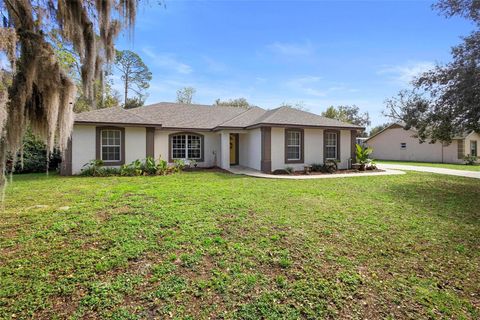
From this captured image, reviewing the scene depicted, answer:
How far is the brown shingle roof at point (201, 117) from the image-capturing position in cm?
1288

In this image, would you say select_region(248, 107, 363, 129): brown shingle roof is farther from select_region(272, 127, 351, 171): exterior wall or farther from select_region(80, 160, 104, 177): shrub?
select_region(80, 160, 104, 177): shrub

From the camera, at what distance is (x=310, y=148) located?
14.3 m

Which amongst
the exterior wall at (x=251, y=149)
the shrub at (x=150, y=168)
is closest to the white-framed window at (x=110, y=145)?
the shrub at (x=150, y=168)

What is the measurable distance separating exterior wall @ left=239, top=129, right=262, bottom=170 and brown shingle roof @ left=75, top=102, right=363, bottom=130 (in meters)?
0.67

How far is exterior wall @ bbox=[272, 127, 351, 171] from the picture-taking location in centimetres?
1341

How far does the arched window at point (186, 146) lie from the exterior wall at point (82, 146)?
4073 millimetres

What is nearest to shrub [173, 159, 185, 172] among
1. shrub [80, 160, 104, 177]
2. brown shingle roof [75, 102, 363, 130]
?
brown shingle roof [75, 102, 363, 130]

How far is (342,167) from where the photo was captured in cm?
1500

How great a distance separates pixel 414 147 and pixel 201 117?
22599 millimetres

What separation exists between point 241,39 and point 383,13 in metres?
8.15

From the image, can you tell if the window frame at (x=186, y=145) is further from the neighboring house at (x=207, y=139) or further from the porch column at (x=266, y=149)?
the porch column at (x=266, y=149)

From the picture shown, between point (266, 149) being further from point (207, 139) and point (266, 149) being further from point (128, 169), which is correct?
point (128, 169)

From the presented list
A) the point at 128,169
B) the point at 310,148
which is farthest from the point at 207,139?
the point at 310,148

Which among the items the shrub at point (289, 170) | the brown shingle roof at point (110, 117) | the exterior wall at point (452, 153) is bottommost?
the shrub at point (289, 170)
